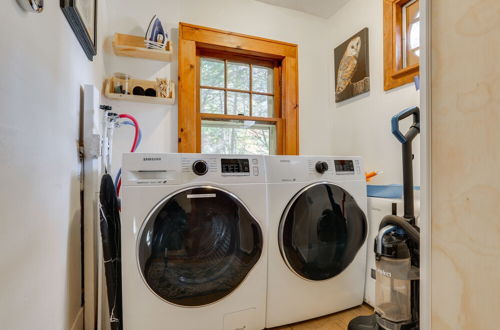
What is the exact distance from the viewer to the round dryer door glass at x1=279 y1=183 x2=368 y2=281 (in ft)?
4.16

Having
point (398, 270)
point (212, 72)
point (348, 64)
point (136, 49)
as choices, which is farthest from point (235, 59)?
point (398, 270)

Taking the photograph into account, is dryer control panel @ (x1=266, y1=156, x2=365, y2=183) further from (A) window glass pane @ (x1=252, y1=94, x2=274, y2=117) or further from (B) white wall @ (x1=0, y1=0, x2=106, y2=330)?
(A) window glass pane @ (x1=252, y1=94, x2=274, y2=117)

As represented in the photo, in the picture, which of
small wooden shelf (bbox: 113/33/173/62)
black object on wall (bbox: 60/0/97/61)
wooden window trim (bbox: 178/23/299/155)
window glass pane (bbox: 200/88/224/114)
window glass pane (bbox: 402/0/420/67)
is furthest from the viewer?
window glass pane (bbox: 200/88/224/114)

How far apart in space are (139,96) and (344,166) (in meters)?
1.52

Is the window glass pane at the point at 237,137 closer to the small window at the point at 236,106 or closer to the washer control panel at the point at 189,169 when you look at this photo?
the small window at the point at 236,106

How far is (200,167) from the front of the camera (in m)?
1.13

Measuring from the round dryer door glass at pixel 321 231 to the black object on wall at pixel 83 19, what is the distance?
4.11ft

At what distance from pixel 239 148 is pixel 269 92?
2.12ft

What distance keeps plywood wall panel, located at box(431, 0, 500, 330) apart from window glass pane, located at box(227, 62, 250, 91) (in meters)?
1.78

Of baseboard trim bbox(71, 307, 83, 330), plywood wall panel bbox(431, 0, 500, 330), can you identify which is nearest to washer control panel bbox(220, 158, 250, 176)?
plywood wall panel bbox(431, 0, 500, 330)

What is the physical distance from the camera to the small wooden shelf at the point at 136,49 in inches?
69.5

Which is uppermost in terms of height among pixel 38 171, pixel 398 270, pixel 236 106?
pixel 236 106

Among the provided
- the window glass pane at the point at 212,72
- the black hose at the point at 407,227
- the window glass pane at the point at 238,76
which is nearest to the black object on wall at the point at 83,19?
the window glass pane at the point at 212,72

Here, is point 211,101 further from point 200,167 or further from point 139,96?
point 200,167
